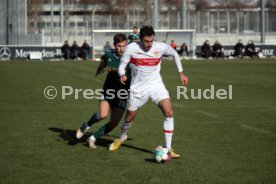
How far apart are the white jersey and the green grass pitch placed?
1.01 meters

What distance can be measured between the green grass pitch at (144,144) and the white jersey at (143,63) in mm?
1013

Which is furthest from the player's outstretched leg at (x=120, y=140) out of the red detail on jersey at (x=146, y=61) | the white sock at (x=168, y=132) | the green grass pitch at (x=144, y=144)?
the red detail on jersey at (x=146, y=61)

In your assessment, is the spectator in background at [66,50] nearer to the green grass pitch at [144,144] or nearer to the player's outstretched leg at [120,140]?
the green grass pitch at [144,144]

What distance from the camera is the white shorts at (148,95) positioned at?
9969 mm

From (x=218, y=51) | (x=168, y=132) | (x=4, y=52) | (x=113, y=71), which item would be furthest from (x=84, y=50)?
(x=168, y=132)

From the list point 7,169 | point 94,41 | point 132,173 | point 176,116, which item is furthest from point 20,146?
point 94,41

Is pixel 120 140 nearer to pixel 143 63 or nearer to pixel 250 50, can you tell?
pixel 143 63

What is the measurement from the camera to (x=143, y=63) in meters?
10.0

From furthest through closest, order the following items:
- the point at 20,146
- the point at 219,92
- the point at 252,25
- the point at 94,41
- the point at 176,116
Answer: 1. the point at 252,25
2. the point at 94,41
3. the point at 219,92
4. the point at 176,116
5. the point at 20,146

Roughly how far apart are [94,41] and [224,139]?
136 ft

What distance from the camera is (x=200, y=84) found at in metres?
24.4

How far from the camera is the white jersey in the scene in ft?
32.8

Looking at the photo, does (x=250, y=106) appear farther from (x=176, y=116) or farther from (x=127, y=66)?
(x=127, y=66)

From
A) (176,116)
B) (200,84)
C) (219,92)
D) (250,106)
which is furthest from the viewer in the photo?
(200,84)
